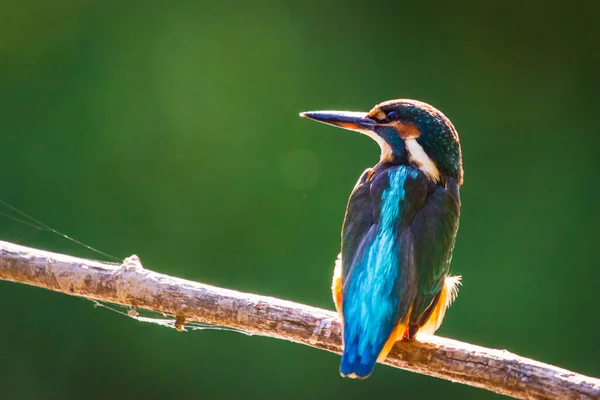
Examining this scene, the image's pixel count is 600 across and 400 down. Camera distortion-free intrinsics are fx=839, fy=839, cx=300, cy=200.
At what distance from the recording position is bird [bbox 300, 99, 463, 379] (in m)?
1.88

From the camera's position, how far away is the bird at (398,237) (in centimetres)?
188

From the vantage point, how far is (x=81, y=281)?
82.2 inches

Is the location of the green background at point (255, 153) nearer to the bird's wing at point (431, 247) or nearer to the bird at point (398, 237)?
the bird at point (398, 237)

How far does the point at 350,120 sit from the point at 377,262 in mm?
558

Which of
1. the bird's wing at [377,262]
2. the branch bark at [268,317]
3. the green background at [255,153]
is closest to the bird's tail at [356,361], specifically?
the bird's wing at [377,262]

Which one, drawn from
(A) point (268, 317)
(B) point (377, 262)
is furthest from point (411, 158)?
(A) point (268, 317)

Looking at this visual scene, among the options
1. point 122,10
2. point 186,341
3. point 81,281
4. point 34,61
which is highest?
point 122,10

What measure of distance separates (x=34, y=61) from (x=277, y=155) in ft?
3.87

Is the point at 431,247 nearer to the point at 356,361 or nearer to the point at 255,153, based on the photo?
the point at 356,361

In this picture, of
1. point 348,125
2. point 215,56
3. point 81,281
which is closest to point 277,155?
point 215,56

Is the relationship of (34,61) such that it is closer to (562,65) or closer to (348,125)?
(348,125)

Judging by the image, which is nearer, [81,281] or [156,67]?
[81,281]

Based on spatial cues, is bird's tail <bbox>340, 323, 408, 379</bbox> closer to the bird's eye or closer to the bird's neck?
the bird's neck

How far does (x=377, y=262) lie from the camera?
1.96m
